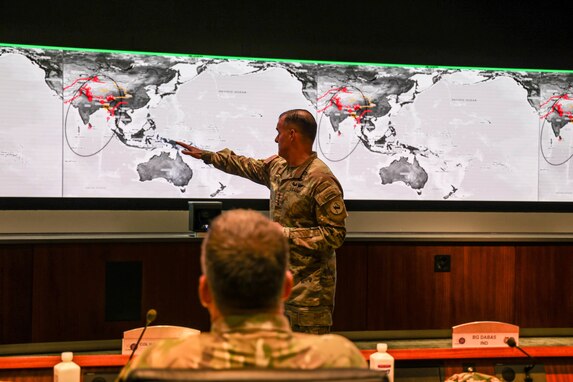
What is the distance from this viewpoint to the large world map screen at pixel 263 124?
5.01m

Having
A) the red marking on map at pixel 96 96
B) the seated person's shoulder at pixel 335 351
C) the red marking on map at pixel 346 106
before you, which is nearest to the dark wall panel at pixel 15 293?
the red marking on map at pixel 96 96

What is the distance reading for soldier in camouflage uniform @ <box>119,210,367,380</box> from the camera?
1210 millimetres

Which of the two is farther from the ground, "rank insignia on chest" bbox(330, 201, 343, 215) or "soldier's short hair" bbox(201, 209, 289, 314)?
"rank insignia on chest" bbox(330, 201, 343, 215)

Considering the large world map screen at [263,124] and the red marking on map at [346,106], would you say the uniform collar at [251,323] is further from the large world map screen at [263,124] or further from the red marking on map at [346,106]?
the red marking on map at [346,106]

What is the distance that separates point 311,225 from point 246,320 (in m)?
2.18

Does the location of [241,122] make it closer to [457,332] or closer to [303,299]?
[303,299]

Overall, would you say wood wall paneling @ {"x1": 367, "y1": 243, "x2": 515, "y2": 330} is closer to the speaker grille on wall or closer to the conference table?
the speaker grille on wall

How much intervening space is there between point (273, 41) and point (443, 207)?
1.77 meters

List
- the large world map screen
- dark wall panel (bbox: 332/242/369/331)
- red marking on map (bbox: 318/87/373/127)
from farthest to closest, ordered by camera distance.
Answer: red marking on map (bbox: 318/87/373/127)
dark wall panel (bbox: 332/242/369/331)
the large world map screen

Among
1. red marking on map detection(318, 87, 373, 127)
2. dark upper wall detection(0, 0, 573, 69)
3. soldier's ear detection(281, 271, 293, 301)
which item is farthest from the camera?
red marking on map detection(318, 87, 373, 127)

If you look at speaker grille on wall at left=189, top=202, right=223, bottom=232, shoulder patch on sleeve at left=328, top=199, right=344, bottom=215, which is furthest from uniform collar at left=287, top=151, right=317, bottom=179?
speaker grille on wall at left=189, top=202, right=223, bottom=232

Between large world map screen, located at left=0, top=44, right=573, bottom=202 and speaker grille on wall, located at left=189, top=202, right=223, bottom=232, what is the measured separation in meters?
0.65

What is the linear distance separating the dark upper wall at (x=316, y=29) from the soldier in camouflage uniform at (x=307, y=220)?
2.08 meters

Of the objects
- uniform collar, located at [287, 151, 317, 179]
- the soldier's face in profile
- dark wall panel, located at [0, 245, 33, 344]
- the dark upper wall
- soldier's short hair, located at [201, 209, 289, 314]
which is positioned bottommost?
dark wall panel, located at [0, 245, 33, 344]
